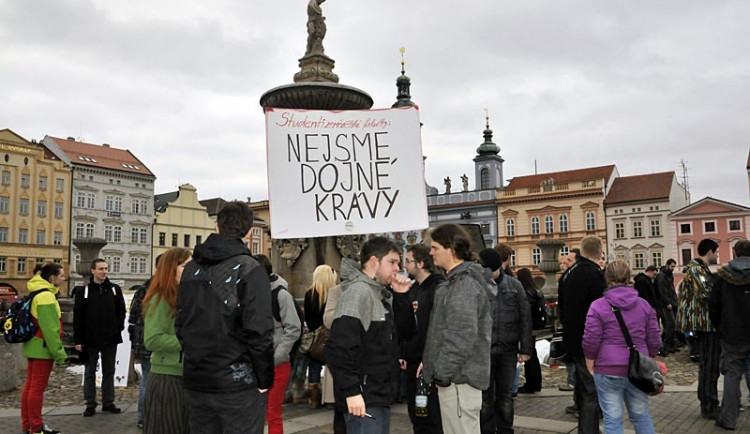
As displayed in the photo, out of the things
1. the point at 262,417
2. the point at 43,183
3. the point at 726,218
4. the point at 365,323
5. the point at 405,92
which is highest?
the point at 405,92

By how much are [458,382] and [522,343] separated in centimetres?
248

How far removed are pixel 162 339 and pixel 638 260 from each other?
57423 mm

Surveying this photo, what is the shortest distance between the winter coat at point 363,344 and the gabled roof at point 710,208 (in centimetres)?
5594

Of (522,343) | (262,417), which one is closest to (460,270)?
(262,417)

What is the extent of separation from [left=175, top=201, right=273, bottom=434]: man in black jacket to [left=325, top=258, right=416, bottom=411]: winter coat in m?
0.44

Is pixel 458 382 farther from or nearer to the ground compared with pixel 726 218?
nearer to the ground

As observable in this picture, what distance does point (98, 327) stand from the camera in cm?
732

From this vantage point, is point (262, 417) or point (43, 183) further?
point (43, 183)

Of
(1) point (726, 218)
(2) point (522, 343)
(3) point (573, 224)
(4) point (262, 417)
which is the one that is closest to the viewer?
(4) point (262, 417)

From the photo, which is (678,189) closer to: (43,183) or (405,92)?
(405,92)

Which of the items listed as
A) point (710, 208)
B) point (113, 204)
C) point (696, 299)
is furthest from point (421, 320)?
point (113, 204)

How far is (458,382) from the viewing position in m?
3.79

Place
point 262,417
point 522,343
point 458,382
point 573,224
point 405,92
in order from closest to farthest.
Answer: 1. point 262,417
2. point 458,382
3. point 522,343
4. point 573,224
5. point 405,92

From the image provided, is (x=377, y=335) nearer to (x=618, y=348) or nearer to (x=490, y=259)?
(x=618, y=348)
